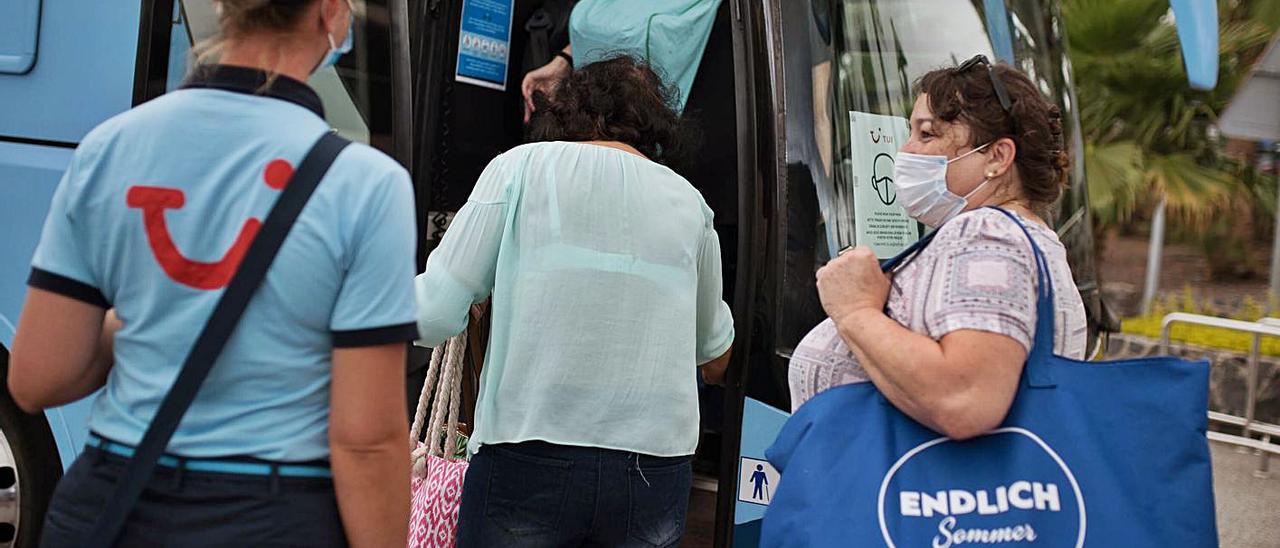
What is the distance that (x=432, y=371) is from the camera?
3.05 m

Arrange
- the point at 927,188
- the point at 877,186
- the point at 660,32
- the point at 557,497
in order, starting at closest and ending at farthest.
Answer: the point at 927,188, the point at 557,497, the point at 877,186, the point at 660,32

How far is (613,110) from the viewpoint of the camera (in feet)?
9.11

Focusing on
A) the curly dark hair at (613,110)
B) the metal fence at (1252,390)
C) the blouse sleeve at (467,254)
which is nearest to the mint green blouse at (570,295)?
the blouse sleeve at (467,254)

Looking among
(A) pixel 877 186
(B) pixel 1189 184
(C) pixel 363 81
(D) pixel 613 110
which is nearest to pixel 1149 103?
(B) pixel 1189 184

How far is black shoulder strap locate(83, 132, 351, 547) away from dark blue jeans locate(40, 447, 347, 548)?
37 mm

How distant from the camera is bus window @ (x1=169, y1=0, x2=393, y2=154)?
366cm

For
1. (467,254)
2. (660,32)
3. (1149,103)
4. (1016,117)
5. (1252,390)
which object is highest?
(1149,103)

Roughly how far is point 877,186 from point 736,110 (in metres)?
0.45

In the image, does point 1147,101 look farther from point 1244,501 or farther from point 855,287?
point 855,287

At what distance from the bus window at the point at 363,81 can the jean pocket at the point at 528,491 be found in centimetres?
137

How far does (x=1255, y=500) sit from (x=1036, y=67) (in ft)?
12.9

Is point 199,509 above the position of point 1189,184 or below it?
below

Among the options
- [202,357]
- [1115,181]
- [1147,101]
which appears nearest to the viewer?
[202,357]

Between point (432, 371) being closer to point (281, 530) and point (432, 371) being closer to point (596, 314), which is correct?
point (596, 314)
